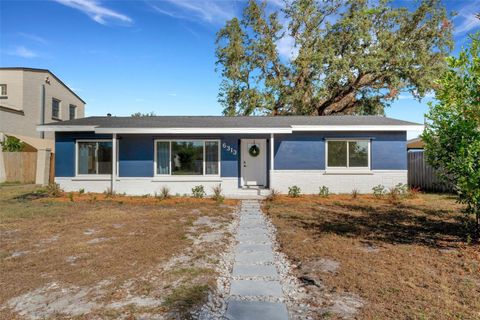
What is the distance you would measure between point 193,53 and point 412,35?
16.8 meters

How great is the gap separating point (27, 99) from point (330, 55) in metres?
23.2

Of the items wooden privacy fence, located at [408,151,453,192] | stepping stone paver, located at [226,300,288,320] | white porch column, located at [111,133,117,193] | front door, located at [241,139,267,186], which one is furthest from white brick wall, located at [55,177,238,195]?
wooden privacy fence, located at [408,151,453,192]

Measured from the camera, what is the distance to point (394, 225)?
7.96 meters

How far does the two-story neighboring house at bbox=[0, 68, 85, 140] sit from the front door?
1762 centimetres

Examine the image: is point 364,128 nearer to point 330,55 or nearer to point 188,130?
point 188,130

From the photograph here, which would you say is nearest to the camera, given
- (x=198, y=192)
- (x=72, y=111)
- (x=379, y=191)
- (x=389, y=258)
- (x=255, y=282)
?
(x=255, y=282)

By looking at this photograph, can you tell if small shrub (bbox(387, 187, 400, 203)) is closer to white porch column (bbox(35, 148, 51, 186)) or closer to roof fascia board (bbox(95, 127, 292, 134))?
roof fascia board (bbox(95, 127, 292, 134))

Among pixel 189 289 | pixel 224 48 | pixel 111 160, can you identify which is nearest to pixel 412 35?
pixel 224 48

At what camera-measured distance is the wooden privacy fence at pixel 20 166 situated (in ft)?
64.9

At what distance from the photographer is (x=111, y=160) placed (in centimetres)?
1387

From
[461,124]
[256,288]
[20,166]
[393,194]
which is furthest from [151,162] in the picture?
[20,166]

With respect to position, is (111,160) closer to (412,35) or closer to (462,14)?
(412,35)

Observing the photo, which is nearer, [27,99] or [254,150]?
[254,150]

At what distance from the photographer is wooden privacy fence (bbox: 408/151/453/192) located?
627 inches
